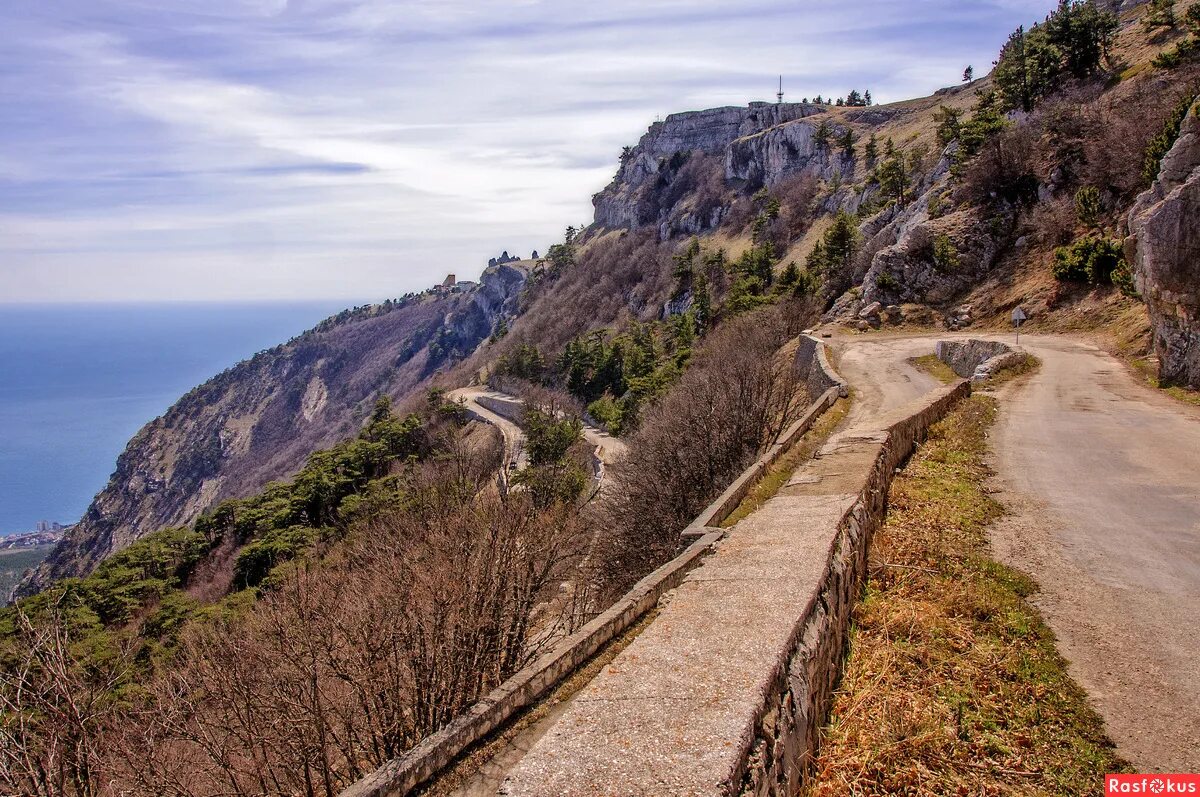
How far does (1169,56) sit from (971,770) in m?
42.5

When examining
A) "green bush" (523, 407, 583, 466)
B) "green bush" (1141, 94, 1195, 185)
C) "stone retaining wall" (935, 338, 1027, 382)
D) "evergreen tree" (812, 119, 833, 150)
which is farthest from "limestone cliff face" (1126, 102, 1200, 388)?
"evergreen tree" (812, 119, 833, 150)

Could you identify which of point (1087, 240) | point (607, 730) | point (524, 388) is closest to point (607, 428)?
point (524, 388)

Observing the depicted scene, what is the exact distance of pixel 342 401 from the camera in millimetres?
133375

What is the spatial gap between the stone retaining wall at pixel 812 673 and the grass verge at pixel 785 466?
1.33 m

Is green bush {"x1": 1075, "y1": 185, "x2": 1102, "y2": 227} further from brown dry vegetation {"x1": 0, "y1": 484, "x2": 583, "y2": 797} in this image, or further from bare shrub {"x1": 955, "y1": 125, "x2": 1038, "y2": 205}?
brown dry vegetation {"x1": 0, "y1": 484, "x2": 583, "y2": 797}

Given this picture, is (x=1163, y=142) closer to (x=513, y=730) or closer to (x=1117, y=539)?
(x=1117, y=539)

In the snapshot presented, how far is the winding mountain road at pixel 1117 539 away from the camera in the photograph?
4324 millimetres

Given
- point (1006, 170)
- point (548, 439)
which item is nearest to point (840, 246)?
point (1006, 170)

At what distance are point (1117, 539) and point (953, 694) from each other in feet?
13.3

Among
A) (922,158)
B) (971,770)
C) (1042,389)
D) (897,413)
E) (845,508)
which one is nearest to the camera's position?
(971,770)

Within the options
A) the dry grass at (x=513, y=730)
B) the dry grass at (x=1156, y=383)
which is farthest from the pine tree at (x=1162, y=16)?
the dry grass at (x=513, y=730)

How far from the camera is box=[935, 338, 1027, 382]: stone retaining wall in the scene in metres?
17.7

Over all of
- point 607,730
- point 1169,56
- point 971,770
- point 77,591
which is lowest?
point 77,591

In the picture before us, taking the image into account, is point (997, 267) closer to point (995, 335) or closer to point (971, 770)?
point (995, 335)
